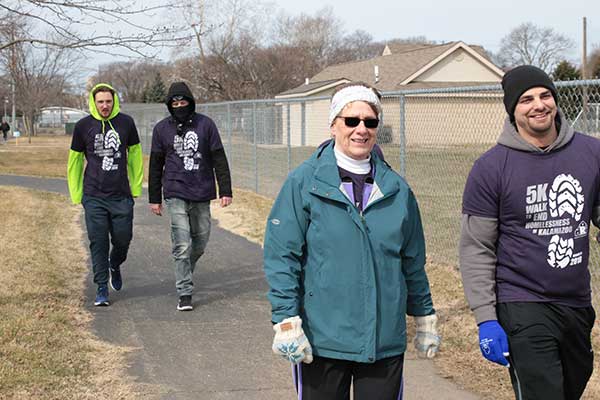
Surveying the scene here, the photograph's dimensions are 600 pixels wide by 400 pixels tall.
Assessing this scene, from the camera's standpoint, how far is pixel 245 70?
54.8 meters

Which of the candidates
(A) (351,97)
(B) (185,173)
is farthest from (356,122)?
(B) (185,173)

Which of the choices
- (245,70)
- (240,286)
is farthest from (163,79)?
(240,286)

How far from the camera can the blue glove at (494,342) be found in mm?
3164

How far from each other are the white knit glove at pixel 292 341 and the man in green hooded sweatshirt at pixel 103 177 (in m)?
4.31

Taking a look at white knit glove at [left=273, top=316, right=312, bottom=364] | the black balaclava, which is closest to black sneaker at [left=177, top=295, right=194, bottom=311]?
the black balaclava

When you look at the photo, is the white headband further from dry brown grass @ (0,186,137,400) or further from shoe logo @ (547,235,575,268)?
dry brown grass @ (0,186,137,400)

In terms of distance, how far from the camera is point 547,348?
312cm

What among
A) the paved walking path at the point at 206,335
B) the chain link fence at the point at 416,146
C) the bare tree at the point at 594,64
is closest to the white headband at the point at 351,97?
the paved walking path at the point at 206,335

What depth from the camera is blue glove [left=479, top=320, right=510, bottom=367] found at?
3.16m

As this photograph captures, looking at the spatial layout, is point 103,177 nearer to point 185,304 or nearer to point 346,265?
point 185,304

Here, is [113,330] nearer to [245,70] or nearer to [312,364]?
[312,364]

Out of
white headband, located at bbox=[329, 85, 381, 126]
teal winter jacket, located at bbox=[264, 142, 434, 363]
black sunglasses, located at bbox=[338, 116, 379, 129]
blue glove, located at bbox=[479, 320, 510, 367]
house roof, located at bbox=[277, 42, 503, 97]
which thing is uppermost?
house roof, located at bbox=[277, 42, 503, 97]

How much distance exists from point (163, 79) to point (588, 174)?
80550 millimetres

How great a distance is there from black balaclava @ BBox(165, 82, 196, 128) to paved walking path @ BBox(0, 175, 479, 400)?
1708 mm
